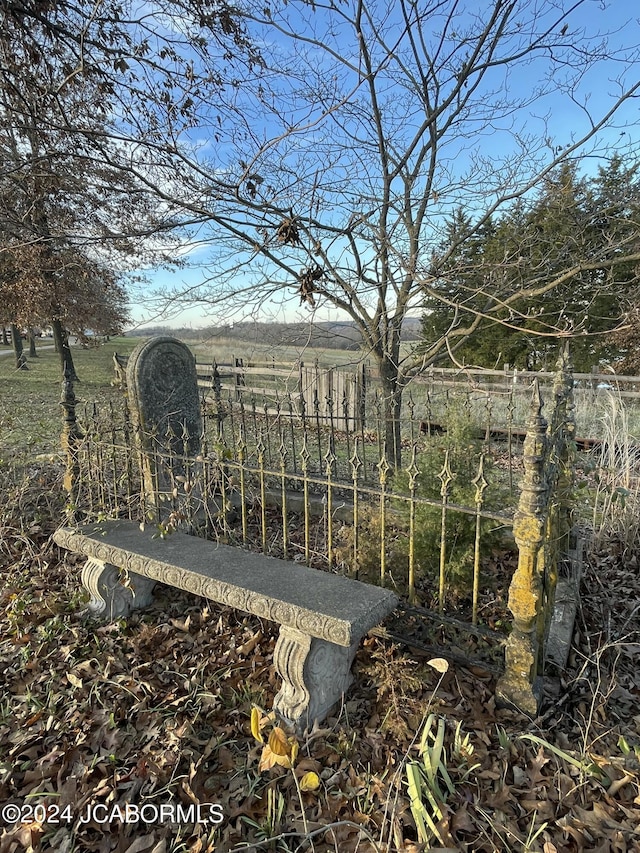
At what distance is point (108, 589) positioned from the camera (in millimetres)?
3109

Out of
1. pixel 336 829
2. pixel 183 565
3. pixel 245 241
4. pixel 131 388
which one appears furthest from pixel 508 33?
pixel 336 829

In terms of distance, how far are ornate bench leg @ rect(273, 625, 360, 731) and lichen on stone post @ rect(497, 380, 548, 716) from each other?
873mm

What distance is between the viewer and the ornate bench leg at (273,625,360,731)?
2.22 m

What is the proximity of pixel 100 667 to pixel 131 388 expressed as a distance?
80.7 inches

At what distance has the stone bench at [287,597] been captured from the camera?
217 cm

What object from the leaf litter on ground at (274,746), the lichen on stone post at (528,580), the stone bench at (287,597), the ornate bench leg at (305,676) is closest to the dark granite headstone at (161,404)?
the stone bench at (287,597)

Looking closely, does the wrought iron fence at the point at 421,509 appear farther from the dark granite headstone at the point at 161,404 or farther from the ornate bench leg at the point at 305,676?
the ornate bench leg at the point at 305,676

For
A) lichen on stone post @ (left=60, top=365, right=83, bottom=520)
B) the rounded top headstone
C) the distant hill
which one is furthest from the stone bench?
the distant hill

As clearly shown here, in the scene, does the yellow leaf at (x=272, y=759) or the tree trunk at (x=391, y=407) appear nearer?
the yellow leaf at (x=272, y=759)

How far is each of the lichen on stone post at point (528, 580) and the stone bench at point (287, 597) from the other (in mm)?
640

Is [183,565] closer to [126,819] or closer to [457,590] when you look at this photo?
[126,819]

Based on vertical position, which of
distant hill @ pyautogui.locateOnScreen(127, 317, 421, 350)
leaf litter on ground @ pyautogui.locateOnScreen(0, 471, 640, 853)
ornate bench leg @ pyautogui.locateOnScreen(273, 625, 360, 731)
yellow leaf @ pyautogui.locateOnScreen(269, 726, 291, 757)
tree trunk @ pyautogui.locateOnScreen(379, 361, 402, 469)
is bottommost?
leaf litter on ground @ pyautogui.locateOnScreen(0, 471, 640, 853)

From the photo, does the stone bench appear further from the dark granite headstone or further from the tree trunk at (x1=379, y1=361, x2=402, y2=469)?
the tree trunk at (x1=379, y1=361, x2=402, y2=469)

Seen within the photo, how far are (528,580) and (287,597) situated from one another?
3.91 feet
